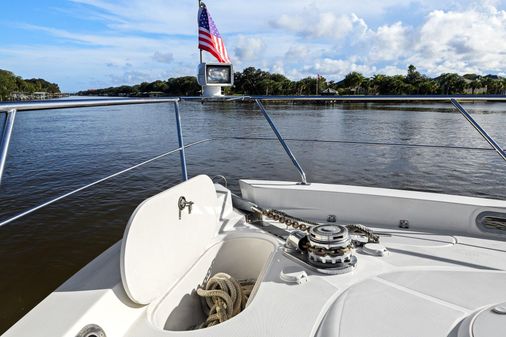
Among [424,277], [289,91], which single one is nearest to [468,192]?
[424,277]

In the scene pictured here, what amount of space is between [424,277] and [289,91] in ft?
236

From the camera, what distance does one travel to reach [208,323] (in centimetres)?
156

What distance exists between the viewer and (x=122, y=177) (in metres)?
8.55

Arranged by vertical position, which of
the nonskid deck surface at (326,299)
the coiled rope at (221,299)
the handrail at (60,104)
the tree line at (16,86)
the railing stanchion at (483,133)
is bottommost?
the coiled rope at (221,299)

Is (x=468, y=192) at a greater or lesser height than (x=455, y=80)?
lesser

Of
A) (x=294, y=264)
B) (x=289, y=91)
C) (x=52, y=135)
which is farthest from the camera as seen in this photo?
(x=289, y=91)

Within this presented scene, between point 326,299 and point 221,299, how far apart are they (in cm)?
52

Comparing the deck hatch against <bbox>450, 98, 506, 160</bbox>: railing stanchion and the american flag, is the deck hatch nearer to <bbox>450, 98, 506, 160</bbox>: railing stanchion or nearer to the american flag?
<bbox>450, 98, 506, 160</bbox>: railing stanchion

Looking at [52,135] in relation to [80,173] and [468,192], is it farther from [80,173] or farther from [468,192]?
[468,192]

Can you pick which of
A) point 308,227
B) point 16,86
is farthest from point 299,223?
point 16,86

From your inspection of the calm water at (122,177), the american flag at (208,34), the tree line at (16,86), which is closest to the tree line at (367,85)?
the tree line at (16,86)

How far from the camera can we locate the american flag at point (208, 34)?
2674 mm

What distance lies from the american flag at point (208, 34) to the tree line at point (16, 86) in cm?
5145

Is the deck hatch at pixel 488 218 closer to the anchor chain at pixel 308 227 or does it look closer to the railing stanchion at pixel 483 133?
the railing stanchion at pixel 483 133
